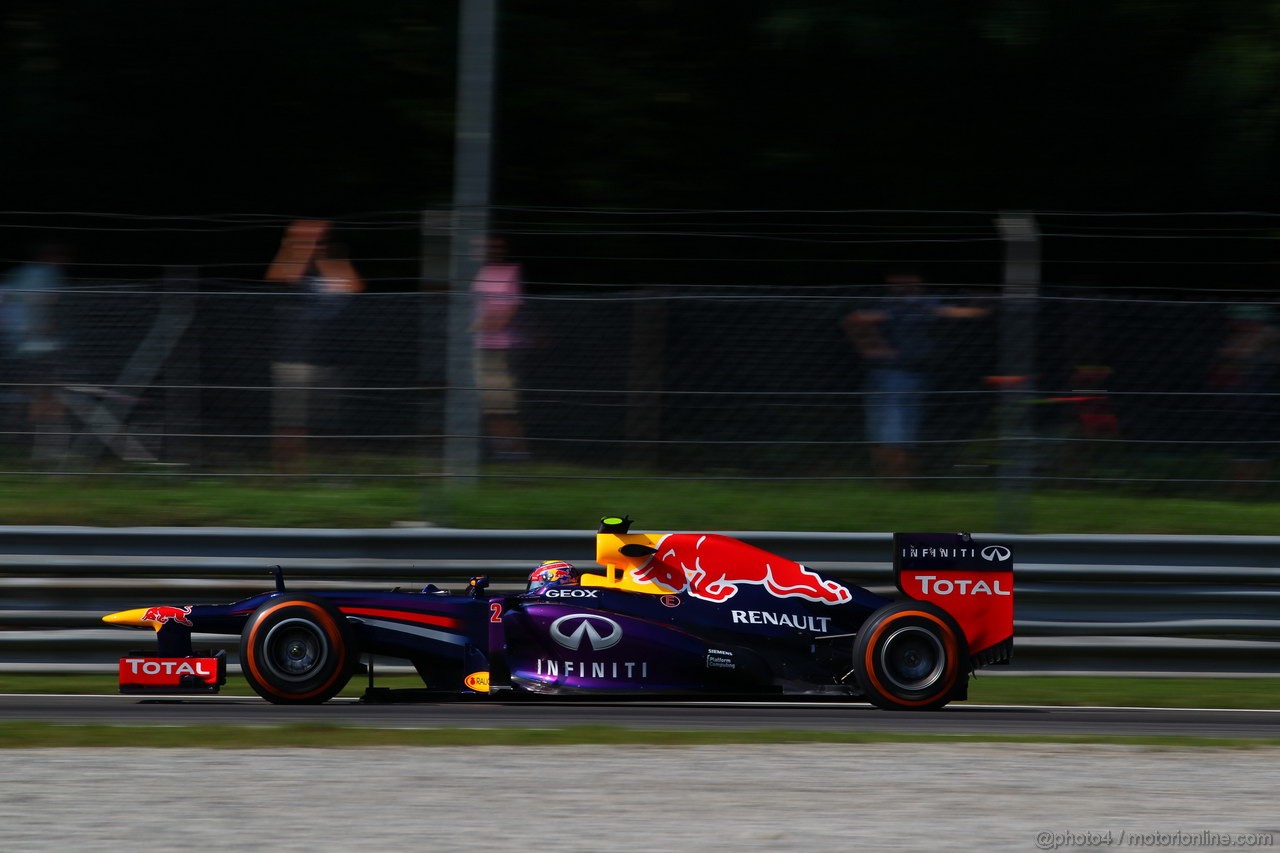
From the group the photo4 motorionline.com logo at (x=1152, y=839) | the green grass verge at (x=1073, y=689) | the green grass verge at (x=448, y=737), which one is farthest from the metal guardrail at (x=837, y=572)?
the photo4 motorionline.com logo at (x=1152, y=839)

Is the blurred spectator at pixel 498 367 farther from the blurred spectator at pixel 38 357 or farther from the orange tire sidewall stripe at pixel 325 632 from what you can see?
the blurred spectator at pixel 38 357

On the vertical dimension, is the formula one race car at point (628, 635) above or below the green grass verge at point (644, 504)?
below

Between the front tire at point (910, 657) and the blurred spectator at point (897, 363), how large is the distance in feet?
4.84

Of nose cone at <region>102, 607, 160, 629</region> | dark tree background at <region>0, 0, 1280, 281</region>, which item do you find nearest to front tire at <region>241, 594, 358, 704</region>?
nose cone at <region>102, 607, 160, 629</region>

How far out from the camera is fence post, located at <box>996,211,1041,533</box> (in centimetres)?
866

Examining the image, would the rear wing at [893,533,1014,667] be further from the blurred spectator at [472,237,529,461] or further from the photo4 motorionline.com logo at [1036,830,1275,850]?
the photo4 motorionline.com logo at [1036,830,1275,850]

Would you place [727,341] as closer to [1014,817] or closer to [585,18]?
[1014,817]

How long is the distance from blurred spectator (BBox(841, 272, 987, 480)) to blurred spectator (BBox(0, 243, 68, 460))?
12.7 ft

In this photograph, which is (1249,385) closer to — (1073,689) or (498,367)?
(1073,689)

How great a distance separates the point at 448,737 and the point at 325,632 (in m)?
1.04

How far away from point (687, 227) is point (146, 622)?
5.75 meters

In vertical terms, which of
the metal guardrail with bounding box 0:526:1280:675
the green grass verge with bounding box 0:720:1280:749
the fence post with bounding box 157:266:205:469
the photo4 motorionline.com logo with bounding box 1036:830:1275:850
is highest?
the fence post with bounding box 157:266:205:469

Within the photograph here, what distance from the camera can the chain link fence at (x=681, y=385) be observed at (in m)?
8.70

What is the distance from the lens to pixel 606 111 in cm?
1243
